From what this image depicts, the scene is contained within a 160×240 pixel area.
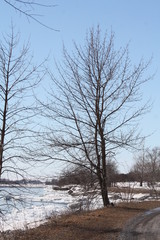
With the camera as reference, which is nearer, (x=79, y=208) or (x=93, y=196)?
(x=79, y=208)

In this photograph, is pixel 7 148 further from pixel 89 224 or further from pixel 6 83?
pixel 89 224

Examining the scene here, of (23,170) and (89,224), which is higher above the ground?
(23,170)

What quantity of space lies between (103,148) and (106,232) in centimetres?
914

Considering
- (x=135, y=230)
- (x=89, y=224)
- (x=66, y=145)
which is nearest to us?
(x=135, y=230)

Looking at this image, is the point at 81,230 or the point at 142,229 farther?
the point at 142,229

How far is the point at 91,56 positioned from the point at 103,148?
5275mm

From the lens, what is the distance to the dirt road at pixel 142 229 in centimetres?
1038

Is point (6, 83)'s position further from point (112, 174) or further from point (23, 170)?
point (112, 174)

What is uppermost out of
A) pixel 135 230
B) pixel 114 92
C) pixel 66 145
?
pixel 114 92

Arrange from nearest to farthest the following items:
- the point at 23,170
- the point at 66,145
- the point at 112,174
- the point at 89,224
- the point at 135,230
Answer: the point at 23,170 < the point at 135,230 < the point at 89,224 < the point at 66,145 < the point at 112,174

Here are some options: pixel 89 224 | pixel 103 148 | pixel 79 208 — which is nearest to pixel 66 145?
pixel 103 148

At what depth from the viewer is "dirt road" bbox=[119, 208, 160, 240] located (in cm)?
1038

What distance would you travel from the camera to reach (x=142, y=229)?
12.0m

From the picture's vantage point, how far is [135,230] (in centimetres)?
1167
